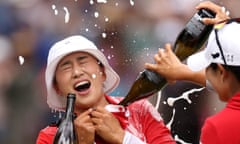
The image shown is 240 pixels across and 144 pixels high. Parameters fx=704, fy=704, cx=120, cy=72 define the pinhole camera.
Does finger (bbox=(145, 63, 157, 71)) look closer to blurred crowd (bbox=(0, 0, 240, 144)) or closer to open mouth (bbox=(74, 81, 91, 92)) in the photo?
open mouth (bbox=(74, 81, 91, 92))

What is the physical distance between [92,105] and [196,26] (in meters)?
0.33

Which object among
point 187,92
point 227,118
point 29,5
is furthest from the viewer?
point 29,5

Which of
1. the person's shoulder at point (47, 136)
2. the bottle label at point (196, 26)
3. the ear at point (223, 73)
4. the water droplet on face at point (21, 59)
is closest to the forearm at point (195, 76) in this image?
the bottle label at point (196, 26)

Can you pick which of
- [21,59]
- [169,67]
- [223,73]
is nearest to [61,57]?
[169,67]

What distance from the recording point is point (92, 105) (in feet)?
5.90

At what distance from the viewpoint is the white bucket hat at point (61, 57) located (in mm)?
1827

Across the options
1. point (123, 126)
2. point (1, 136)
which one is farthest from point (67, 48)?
point (1, 136)

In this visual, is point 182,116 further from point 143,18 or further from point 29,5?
point 29,5

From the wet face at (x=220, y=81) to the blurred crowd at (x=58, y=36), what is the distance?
94cm

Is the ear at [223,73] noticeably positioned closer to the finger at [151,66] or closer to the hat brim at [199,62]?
the hat brim at [199,62]

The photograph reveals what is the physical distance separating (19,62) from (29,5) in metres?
0.22

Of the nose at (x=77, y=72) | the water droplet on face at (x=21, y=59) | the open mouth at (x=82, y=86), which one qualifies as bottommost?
the open mouth at (x=82, y=86)

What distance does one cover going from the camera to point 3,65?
2.66 meters

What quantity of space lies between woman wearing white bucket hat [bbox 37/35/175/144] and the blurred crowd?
56cm
